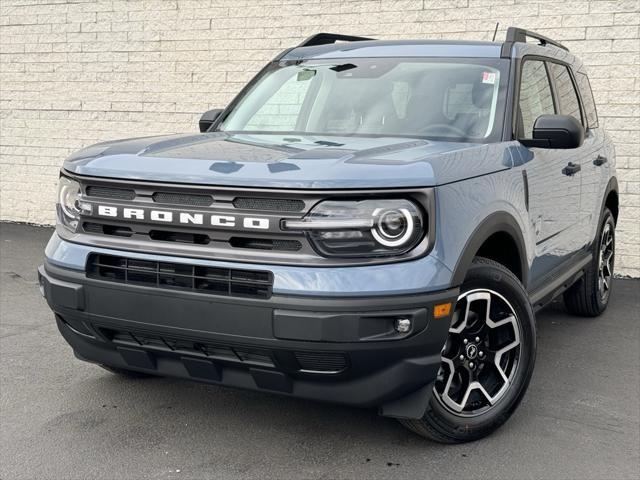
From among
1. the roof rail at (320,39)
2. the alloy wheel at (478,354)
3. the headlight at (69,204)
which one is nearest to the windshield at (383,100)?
the roof rail at (320,39)

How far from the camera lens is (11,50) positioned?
408 inches

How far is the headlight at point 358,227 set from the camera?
2.95 meters

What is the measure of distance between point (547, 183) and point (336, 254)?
5.84 ft


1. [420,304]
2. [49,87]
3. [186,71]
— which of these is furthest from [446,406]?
[49,87]

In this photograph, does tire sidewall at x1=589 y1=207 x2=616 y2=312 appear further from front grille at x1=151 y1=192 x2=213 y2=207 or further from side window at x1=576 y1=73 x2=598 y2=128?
front grille at x1=151 y1=192 x2=213 y2=207

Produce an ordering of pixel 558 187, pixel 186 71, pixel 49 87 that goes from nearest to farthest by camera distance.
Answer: pixel 558 187 → pixel 186 71 → pixel 49 87

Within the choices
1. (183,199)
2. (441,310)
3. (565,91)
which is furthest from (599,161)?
(183,199)

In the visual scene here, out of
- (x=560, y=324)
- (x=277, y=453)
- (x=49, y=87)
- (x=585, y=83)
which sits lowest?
(x=560, y=324)

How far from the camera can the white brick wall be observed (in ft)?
24.6

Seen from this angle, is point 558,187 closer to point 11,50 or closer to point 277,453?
point 277,453

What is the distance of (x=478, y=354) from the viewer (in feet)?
11.8

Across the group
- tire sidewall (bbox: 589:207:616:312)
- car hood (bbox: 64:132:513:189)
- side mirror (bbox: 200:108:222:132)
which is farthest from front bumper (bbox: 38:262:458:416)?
tire sidewall (bbox: 589:207:616:312)

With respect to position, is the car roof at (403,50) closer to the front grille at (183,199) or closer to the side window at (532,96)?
the side window at (532,96)

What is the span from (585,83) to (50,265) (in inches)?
163
